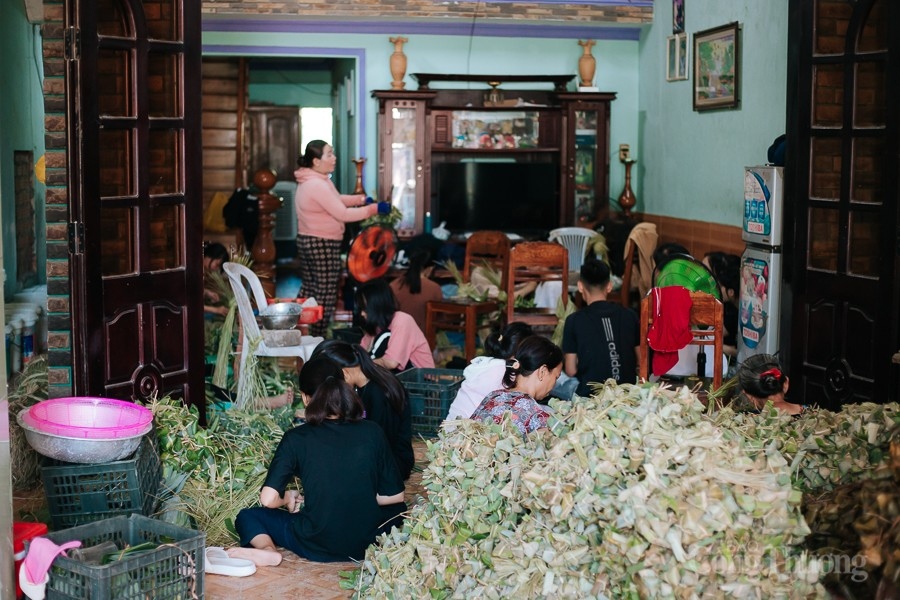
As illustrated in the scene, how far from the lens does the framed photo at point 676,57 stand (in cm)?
975

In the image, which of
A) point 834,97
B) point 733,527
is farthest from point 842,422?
point 834,97

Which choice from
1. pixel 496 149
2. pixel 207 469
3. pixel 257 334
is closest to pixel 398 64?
pixel 496 149

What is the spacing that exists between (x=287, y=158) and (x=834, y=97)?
33.2 ft

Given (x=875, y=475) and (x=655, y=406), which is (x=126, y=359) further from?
(x=875, y=475)

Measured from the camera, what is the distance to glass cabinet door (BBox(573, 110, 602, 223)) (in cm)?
1101

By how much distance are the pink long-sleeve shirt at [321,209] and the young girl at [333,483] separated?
3.96 meters

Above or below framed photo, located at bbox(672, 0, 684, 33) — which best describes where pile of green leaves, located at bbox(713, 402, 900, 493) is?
below

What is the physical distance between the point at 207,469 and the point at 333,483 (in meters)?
1.03

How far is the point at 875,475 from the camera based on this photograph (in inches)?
118

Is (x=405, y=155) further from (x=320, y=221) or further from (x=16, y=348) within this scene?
(x=16, y=348)

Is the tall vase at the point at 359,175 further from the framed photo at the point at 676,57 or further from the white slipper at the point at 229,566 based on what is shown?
the white slipper at the point at 229,566

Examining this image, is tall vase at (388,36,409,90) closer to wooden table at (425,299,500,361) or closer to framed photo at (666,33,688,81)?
framed photo at (666,33,688,81)

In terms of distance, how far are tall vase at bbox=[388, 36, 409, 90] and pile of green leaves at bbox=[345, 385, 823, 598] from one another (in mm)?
7561

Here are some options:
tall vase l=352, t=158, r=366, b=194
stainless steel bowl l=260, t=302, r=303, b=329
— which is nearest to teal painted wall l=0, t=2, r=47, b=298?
stainless steel bowl l=260, t=302, r=303, b=329
